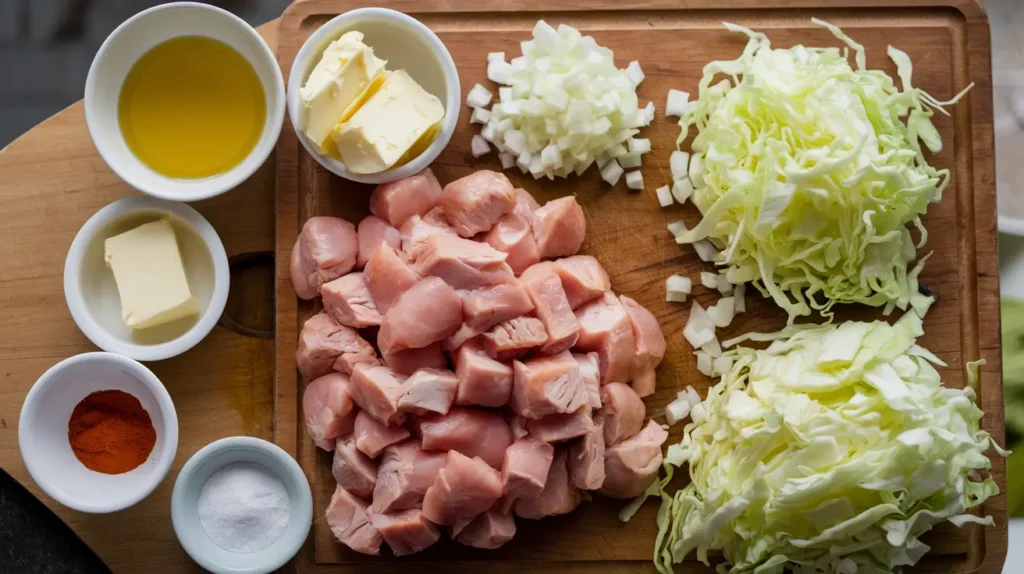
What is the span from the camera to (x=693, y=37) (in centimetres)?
286

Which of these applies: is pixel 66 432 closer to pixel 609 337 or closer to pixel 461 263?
pixel 461 263

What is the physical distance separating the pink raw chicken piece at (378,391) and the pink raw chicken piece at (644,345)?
0.71 metres

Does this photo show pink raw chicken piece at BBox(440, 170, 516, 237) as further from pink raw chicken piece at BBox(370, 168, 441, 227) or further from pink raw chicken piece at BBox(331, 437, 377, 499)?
pink raw chicken piece at BBox(331, 437, 377, 499)

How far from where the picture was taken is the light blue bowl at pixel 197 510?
2.61 meters

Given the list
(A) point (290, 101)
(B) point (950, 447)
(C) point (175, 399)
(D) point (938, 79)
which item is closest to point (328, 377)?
(C) point (175, 399)

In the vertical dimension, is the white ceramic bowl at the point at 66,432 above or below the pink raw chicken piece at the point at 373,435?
below

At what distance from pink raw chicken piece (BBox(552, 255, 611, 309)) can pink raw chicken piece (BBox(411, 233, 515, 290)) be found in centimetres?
17

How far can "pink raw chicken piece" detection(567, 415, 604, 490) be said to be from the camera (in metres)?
2.60

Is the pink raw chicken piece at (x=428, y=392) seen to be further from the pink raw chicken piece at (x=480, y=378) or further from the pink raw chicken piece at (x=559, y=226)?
the pink raw chicken piece at (x=559, y=226)

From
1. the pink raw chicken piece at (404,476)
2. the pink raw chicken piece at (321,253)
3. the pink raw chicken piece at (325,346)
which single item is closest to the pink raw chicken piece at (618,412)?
the pink raw chicken piece at (404,476)

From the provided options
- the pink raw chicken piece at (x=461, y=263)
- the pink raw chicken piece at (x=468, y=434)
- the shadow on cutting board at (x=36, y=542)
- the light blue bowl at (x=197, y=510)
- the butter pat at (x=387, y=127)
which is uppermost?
the butter pat at (x=387, y=127)

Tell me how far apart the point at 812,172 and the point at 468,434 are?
49.1 inches

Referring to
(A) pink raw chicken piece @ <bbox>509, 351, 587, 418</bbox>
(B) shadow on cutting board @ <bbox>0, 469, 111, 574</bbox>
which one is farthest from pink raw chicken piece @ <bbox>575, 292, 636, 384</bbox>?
(B) shadow on cutting board @ <bbox>0, 469, 111, 574</bbox>

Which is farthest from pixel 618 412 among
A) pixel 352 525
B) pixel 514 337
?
pixel 352 525
